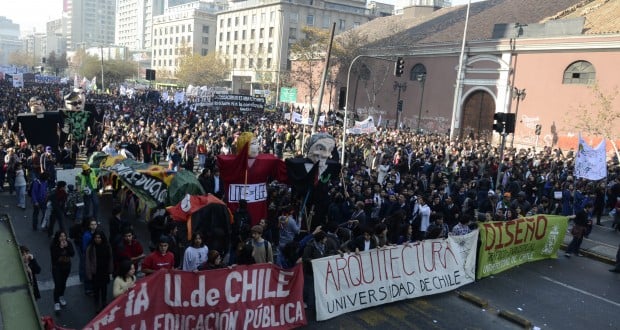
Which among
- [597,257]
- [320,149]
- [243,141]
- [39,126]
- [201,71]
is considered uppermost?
[201,71]

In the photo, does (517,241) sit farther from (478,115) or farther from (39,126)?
(478,115)

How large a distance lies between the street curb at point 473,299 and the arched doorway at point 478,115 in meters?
27.5

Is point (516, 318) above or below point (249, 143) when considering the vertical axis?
below

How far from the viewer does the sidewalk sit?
12966 millimetres

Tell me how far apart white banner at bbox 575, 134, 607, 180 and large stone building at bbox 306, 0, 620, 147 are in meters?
8.82

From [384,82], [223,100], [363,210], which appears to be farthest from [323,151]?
[384,82]

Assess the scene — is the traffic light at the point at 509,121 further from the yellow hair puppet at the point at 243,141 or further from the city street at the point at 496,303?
the yellow hair puppet at the point at 243,141

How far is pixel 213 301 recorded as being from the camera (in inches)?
272

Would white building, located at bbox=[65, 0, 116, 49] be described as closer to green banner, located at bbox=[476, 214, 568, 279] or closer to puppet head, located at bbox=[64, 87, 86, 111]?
puppet head, located at bbox=[64, 87, 86, 111]

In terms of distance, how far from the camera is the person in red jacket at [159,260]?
727cm

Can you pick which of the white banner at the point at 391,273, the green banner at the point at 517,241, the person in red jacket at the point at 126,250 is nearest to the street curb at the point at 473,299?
the white banner at the point at 391,273

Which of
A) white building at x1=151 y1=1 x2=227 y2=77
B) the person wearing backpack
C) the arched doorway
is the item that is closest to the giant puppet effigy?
the person wearing backpack

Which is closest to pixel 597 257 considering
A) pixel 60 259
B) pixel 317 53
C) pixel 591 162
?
pixel 591 162

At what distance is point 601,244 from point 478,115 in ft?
77.6
